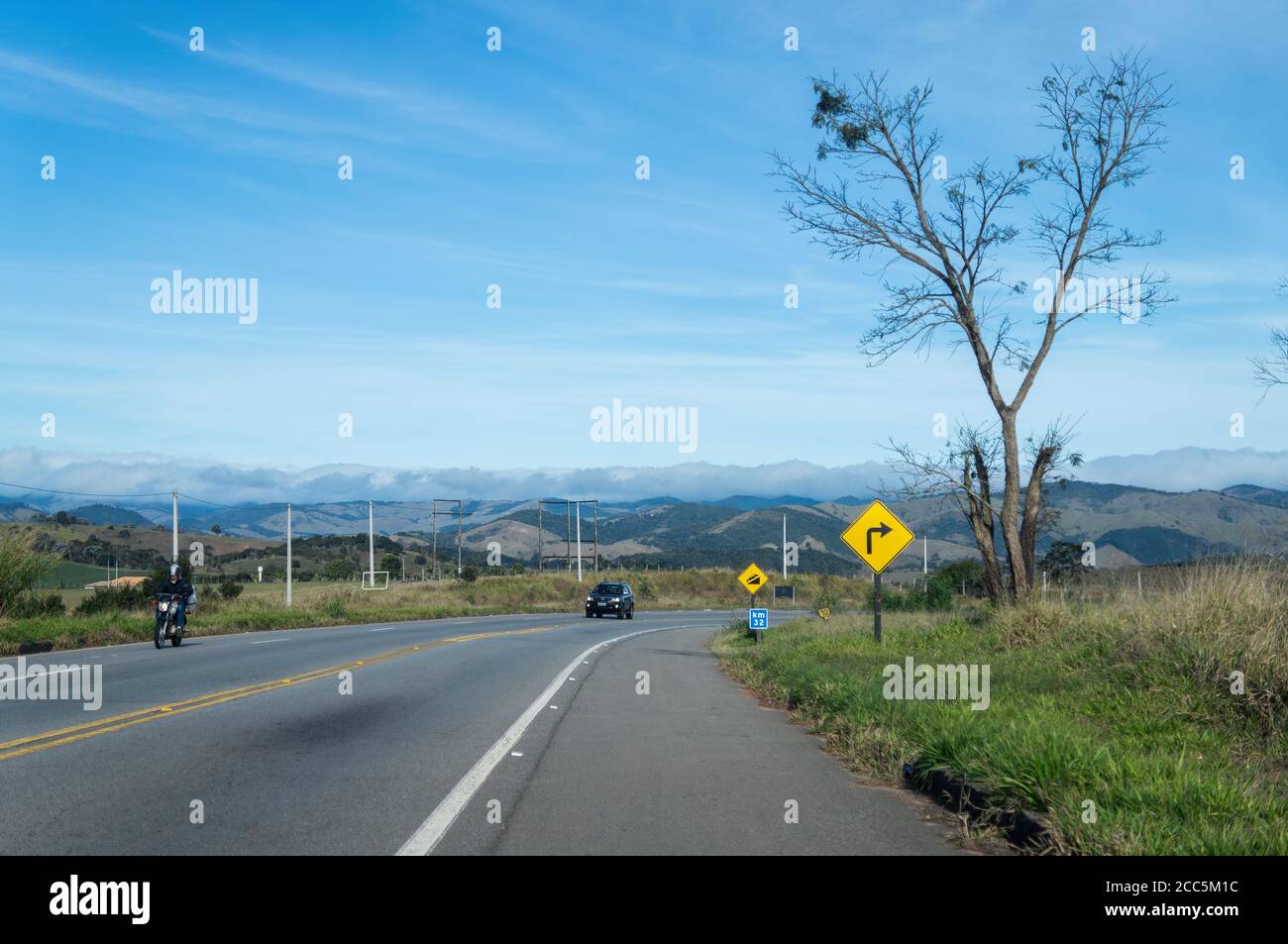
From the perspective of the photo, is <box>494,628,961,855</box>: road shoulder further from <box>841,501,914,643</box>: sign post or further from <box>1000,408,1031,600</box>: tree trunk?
<box>1000,408,1031,600</box>: tree trunk

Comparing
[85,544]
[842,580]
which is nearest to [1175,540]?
[842,580]

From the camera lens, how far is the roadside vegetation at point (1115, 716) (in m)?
7.09

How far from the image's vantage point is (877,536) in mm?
20500

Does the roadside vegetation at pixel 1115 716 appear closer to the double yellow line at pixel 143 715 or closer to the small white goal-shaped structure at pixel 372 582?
the double yellow line at pixel 143 715

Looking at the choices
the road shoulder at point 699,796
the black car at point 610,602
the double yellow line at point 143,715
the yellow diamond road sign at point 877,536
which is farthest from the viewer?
the black car at point 610,602

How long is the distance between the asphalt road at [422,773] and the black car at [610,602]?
36307 mm

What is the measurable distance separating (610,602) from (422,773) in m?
45.7

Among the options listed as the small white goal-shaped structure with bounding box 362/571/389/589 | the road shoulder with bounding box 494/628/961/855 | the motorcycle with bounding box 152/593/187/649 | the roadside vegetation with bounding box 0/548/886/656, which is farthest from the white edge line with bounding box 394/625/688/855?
the small white goal-shaped structure with bounding box 362/571/389/589

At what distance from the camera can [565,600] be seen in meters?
76.1

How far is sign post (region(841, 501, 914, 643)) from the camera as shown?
794 inches

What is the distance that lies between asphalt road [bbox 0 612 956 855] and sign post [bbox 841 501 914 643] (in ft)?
12.1

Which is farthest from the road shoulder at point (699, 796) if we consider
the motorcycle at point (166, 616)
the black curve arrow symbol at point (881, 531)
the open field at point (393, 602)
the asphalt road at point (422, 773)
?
the open field at point (393, 602)
